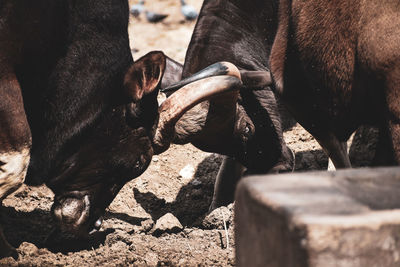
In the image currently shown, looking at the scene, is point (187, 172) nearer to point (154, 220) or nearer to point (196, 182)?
point (196, 182)

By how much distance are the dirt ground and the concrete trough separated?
78.0 inches

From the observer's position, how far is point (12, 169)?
3.75m

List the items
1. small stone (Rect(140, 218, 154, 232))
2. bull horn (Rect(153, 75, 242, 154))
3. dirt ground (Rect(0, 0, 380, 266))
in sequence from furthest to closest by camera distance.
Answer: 1. small stone (Rect(140, 218, 154, 232))
2. bull horn (Rect(153, 75, 242, 154))
3. dirt ground (Rect(0, 0, 380, 266))

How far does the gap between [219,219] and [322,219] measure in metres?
3.07

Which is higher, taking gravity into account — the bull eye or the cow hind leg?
the cow hind leg

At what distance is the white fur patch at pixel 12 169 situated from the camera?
3736 millimetres

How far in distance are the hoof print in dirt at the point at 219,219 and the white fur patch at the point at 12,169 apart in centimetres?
134

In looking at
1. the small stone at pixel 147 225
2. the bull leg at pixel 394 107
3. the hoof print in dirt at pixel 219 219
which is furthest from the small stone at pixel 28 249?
the bull leg at pixel 394 107

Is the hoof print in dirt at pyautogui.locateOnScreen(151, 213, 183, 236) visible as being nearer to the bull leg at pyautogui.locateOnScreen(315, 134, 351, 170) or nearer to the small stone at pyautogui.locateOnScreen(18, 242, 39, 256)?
the small stone at pyautogui.locateOnScreen(18, 242, 39, 256)

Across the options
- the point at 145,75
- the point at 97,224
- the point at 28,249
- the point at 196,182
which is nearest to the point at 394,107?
the point at 145,75

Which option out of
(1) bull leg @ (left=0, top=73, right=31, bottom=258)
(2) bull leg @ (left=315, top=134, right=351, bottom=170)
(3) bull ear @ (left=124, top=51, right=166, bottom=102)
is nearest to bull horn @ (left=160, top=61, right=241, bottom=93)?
(3) bull ear @ (left=124, top=51, right=166, bottom=102)

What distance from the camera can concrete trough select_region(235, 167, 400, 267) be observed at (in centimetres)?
148

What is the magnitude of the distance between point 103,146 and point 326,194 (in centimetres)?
263

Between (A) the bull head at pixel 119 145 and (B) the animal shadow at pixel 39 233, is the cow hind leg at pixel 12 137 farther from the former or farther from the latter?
(B) the animal shadow at pixel 39 233
